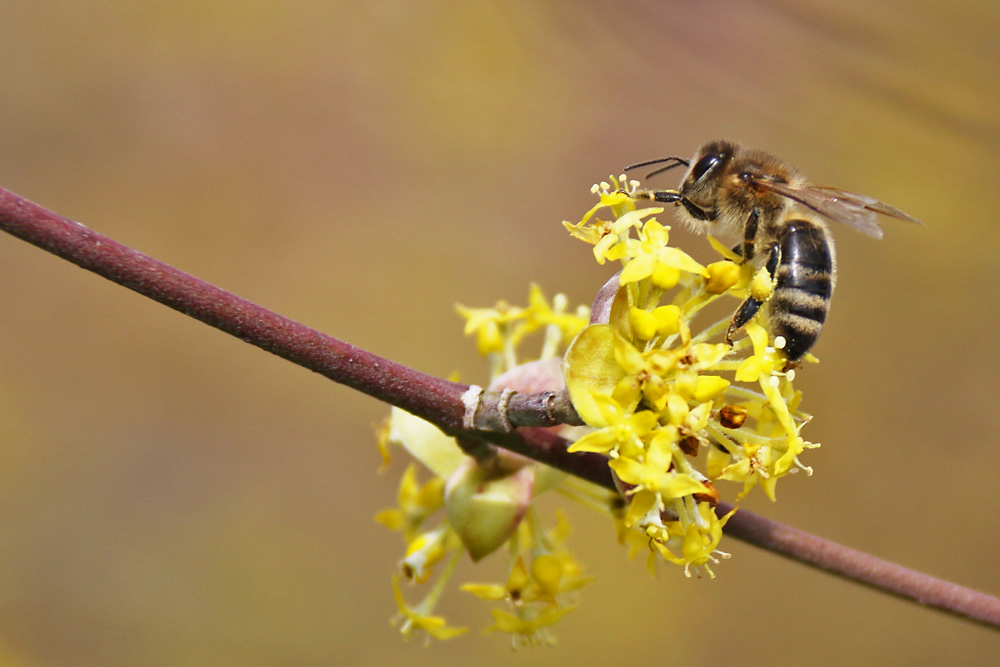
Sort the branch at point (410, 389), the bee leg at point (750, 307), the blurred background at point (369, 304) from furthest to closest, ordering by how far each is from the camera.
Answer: the blurred background at point (369, 304) < the bee leg at point (750, 307) < the branch at point (410, 389)

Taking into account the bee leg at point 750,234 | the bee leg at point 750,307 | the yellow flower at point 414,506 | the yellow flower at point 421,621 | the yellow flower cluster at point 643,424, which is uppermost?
the bee leg at point 750,234

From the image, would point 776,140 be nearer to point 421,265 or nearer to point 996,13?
point 996,13

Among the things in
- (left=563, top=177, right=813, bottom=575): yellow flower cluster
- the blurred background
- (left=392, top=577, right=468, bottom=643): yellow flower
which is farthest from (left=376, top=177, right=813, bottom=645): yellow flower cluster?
the blurred background

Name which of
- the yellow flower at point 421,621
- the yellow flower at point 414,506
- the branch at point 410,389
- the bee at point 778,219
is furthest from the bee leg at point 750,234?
the yellow flower at point 421,621

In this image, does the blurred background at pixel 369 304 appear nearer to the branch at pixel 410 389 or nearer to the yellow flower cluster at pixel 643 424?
the yellow flower cluster at pixel 643 424

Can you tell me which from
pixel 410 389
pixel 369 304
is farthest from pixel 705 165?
pixel 369 304

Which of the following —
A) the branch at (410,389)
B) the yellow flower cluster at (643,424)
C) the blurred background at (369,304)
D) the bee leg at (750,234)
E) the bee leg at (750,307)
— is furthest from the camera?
the blurred background at (369,304)

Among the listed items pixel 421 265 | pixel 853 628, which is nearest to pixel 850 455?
pixel 853 628
